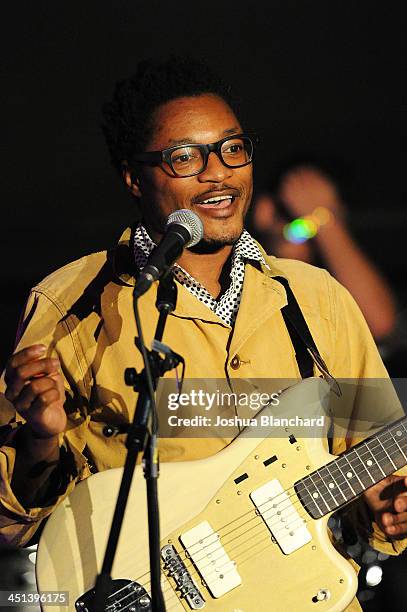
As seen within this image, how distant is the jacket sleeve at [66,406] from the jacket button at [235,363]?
0.44 m

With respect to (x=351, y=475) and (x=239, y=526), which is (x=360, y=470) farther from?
(x=239, y=526)

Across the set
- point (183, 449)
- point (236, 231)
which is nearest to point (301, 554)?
point (183, 449)

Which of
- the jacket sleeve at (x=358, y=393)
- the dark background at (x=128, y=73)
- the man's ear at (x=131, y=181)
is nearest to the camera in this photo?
the jacket sleeve at (x=358, y=393)

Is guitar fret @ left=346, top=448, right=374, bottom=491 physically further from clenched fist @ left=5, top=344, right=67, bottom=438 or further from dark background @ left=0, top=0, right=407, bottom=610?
dark background @ left=0, top=0, right=407, bottom=610

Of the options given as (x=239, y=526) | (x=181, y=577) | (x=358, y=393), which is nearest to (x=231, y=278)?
(x=358, y=393)

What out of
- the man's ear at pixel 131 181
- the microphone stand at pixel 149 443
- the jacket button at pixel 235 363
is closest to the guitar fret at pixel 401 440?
the jacket button at pixel 235 363

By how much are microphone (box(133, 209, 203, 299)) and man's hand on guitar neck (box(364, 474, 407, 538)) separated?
101cm

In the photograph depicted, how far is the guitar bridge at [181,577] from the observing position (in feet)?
8.63

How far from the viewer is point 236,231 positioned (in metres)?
2.85

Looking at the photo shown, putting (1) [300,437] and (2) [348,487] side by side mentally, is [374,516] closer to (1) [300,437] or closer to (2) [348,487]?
(2) [348,487]

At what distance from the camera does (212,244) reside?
286cm

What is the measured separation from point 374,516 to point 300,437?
337 mm

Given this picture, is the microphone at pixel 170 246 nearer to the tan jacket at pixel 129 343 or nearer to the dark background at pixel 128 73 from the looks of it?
the tan jacket at pixel 129 343

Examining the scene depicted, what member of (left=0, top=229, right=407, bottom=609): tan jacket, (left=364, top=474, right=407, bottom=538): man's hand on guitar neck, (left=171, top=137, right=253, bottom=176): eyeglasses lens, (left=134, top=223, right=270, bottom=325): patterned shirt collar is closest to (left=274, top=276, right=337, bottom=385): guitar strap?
(left=0, top=229, right=407, bottom=609): tan jacket
